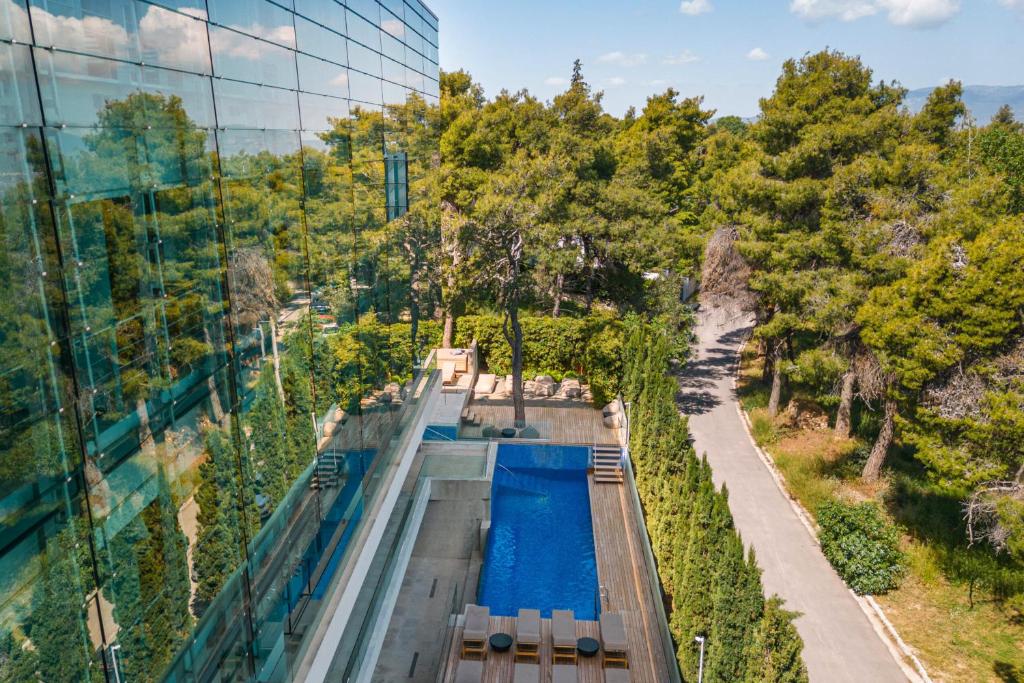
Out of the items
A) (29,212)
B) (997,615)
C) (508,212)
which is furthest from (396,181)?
(997,615)

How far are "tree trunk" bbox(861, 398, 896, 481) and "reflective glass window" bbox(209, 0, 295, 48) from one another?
16.3m

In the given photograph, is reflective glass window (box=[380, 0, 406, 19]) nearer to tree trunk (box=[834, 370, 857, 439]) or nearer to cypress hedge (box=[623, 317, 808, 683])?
cypress hedge (box=[623, 317, 808, 683])

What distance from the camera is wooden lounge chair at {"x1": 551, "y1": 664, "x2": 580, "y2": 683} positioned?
32.8 ft

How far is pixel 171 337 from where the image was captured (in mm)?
4695

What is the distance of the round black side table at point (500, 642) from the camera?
1067cm

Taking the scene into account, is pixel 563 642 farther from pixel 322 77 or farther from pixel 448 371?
pixel 448 371

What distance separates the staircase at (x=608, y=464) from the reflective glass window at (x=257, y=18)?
540 inches

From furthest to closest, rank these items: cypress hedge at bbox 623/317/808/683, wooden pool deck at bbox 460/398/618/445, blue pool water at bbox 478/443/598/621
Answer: wooden pool deck at bbox 460/398/618/445 → blue pool water at bbox 478/443/598/621 → cypress hedge at bbox 623/317/808/683

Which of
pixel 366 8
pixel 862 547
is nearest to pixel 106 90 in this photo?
pixel 366 8

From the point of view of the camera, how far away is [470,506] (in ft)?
52.9

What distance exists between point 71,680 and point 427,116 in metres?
13.1

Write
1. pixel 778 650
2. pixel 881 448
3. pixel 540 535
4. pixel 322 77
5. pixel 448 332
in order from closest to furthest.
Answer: pixel 322 77 → pixel 778 650 → pixel 540 535 → pixel 881 448 → pixel 448 332

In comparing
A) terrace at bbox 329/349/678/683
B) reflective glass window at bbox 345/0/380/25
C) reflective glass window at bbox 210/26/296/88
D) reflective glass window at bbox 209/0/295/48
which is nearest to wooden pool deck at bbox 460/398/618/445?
terrace at bbox 329/349/678/683

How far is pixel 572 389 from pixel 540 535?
23.7 ft
